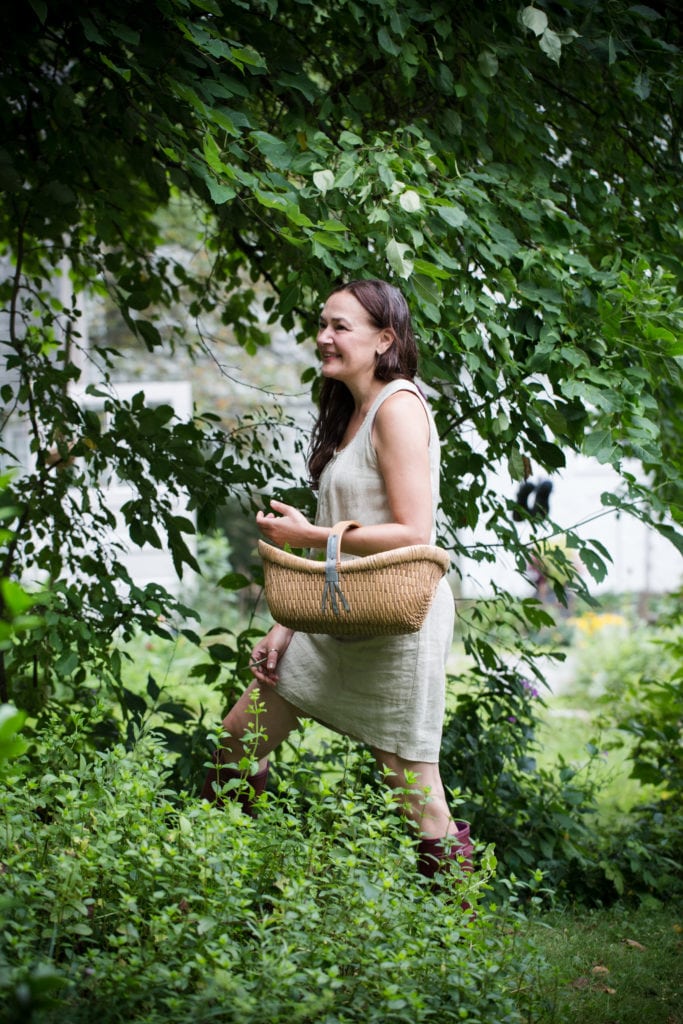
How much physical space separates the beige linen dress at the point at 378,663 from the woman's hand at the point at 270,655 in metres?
0.14

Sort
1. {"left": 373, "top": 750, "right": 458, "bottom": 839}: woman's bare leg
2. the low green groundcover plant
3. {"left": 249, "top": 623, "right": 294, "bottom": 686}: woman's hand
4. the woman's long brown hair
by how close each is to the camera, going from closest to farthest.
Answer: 1. the low green groundcover plant
2. {"left": 373, "top": 750, "right": 458, "bottom": 839}: woman's bare leg
3. the woman's long brown hair
4. {"left": 249, "top": 623, "right": 294, "bottom": 686}: woman's hand

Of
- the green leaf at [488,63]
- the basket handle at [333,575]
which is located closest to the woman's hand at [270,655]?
the basket handle at [333,575]

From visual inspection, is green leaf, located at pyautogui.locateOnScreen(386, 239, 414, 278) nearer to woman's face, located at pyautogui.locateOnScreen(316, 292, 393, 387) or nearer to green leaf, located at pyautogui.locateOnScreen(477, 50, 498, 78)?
woman's face, located at pyautogui.locateOnScreen(316, 292, 393, 387)

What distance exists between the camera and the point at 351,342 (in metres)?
2.86

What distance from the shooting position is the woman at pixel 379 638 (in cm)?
268

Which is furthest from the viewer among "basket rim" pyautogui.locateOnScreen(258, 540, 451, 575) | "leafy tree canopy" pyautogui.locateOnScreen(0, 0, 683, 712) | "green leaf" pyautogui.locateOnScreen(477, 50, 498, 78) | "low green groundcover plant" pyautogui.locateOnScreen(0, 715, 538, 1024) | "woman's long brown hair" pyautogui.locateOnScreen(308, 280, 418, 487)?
"green leaf" pyautogui.locateOnScreen(477, 50, 498, 78)

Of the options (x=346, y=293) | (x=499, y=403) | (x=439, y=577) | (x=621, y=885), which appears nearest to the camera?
(x=439, y=577)

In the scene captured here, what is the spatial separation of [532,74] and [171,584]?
26.5ft

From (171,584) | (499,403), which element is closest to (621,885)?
(499,403)

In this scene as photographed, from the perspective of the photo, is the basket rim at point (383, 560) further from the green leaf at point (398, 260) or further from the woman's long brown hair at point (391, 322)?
the green leaf at point (398, 260)

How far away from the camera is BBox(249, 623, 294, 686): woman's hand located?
3.00 meters

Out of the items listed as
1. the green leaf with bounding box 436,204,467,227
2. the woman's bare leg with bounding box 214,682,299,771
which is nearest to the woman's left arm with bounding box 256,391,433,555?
the woman's bare leg with bounding box 214,682,299,771

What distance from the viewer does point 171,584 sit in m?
11.2

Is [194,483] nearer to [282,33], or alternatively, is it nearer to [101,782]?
[101,782]
